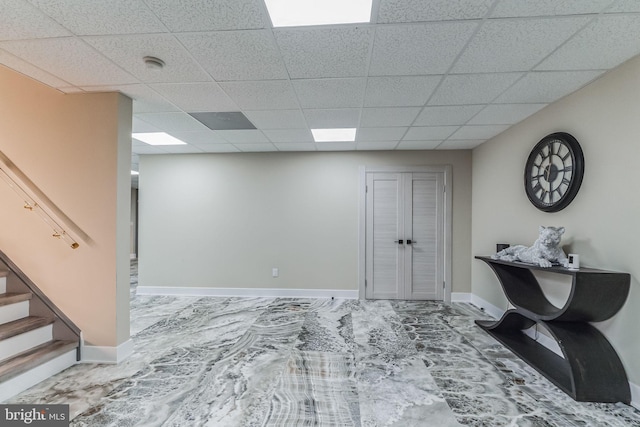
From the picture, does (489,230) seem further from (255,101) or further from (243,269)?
(243,269)

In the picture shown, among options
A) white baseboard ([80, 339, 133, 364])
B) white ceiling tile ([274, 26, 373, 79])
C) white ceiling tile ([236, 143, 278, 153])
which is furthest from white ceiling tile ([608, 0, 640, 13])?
white baseboard ([80, 339, 133, 364])

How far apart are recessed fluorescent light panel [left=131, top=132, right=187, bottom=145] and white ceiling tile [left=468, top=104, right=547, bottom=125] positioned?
3.91m

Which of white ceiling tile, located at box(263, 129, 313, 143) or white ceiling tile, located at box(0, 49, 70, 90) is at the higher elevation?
white ceiling tile, located at box(0, 49, 70, 90)

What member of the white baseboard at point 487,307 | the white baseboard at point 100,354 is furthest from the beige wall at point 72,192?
the white baseboard at point 487,307

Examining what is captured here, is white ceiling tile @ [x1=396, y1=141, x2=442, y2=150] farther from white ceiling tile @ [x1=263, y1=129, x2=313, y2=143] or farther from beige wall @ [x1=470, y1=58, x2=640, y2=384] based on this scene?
white ceiling tile @ [x1=263, y1=129, x2=313, y2=143]

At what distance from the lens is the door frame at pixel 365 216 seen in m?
4.29

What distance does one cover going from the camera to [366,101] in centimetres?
260

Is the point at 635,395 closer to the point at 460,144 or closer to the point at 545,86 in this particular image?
the point at 545,86

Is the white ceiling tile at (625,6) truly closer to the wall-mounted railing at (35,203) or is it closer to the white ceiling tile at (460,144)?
the white ceiling tile at (460,144)

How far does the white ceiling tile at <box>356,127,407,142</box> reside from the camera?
3.39 m

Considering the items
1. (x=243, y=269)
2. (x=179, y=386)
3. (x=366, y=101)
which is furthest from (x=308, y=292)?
(x=366, y=101)

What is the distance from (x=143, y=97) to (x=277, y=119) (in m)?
1.30

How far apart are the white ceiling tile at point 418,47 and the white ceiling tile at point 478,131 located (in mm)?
1575

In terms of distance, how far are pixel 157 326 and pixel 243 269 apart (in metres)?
1.49
